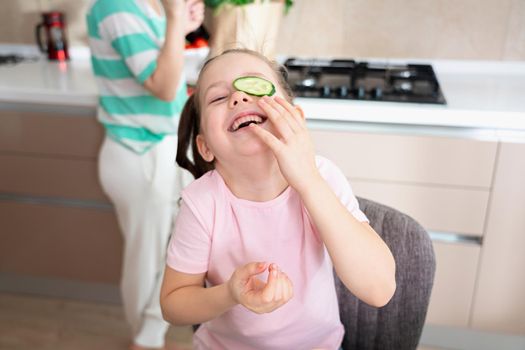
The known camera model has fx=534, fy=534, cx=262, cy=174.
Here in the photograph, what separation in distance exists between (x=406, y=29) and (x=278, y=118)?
1.66m

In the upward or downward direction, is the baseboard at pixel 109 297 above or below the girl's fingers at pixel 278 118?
below

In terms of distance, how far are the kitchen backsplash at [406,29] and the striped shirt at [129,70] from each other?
0.84 m

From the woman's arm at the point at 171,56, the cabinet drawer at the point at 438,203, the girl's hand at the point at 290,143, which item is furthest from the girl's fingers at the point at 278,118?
the cabinet drawer at the point at 438,203

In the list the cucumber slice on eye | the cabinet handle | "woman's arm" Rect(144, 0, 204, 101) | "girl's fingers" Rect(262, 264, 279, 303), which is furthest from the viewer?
the cabinet handle

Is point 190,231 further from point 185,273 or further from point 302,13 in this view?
point 302,13

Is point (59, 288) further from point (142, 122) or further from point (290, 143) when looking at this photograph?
point (290, 143)

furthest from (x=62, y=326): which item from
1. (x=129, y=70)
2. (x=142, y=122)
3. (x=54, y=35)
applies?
(x=54, y=35)

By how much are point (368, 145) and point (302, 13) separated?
786 mm

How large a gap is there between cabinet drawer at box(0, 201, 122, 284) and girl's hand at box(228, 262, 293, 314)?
1475mm

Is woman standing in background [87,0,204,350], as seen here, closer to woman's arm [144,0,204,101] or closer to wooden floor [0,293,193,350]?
woman's arm [144,0,204,101]

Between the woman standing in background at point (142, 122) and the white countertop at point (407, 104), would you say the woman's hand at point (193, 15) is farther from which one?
the white countertop at point (407, 104)

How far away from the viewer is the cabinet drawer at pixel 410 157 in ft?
5.82

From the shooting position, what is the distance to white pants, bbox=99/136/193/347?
1690 millimetres

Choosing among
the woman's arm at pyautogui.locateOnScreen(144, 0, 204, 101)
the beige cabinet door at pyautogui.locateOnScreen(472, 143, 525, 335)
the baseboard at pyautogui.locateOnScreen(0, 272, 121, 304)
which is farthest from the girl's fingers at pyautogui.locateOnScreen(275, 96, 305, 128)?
the baseboard at pyautogui.locateOnScreen(0, 272, 121, 304)
